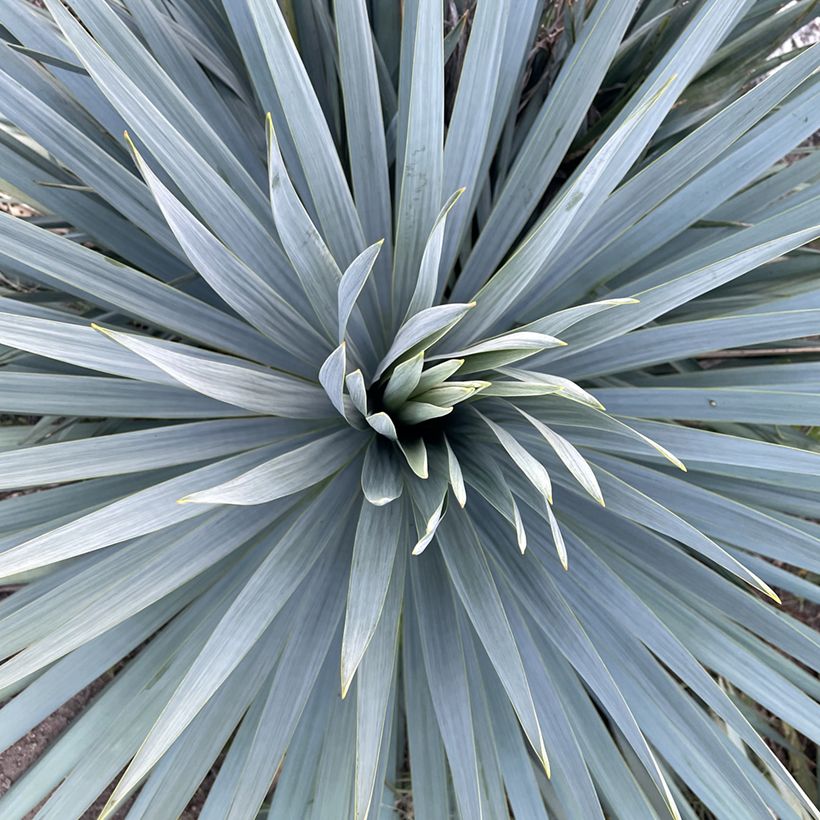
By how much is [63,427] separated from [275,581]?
548 mm

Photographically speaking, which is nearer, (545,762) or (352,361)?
→ (545,762)

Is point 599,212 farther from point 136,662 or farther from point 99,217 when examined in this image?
point 136,662

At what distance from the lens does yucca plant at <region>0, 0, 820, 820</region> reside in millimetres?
636

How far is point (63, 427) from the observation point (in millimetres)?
1027

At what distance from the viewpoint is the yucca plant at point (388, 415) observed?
636 millimetres

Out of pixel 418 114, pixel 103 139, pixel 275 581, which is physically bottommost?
pixel 275 581

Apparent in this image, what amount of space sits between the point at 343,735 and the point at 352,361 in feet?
1.67

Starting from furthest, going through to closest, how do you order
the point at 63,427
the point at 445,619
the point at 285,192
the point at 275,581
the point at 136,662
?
1. the point at 63,427
2. the point at 136,662
3. the point at 445,619
4. the point at 275,581
5. the point at 285,192

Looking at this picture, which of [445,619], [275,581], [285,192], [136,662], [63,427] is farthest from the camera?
[63,427]

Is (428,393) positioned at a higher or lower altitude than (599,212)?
lower

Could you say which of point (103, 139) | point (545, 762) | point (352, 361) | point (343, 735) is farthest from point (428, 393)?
point (103, 139)

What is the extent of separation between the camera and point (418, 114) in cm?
67

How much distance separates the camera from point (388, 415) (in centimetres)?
70

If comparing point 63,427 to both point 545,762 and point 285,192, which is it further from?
point 545,762
